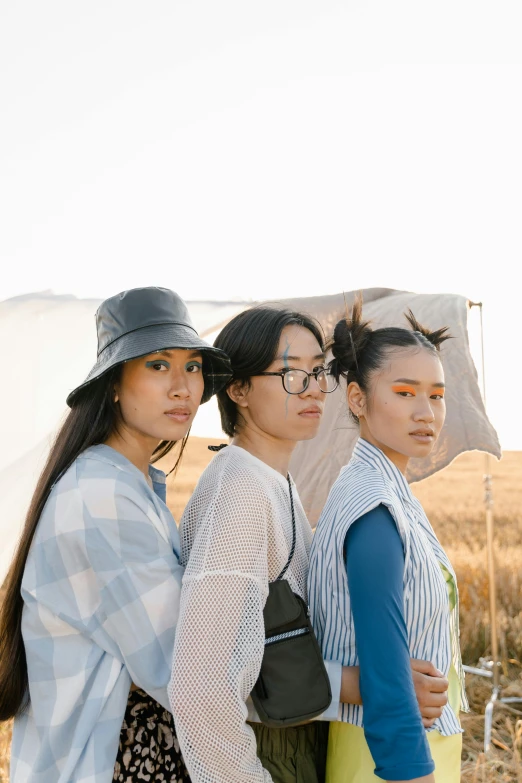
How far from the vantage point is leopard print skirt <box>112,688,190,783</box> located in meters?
1.67

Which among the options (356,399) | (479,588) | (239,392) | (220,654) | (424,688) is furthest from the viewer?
(479,588)

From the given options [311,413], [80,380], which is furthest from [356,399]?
[80,380]

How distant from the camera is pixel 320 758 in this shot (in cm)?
183

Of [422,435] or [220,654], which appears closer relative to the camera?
[220,654]

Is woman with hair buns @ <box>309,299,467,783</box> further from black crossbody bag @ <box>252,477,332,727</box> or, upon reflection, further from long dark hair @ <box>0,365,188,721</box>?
long dark hair @ <box>0,365,188,721</box>

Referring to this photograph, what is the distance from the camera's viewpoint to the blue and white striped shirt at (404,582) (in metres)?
1.64

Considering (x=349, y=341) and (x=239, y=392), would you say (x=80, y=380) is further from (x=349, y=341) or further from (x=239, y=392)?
(x=349, y=341)

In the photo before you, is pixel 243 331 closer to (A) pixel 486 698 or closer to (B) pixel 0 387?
(B) pixel 0 387

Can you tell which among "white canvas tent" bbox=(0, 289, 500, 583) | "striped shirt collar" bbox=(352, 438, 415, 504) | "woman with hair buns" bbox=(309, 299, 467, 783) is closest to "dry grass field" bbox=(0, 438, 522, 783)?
"white canvas tent" bbox=(0, 289, 500, 583)

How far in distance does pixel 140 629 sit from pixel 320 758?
0.61m

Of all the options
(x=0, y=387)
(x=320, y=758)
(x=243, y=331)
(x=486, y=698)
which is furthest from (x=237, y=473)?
(x=486, y=698)

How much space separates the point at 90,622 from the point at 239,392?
782mm

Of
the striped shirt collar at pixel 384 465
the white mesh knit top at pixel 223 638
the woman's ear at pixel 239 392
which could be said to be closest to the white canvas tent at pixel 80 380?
the woman's ear at pixel 239 392

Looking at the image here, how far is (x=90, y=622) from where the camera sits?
164cm
